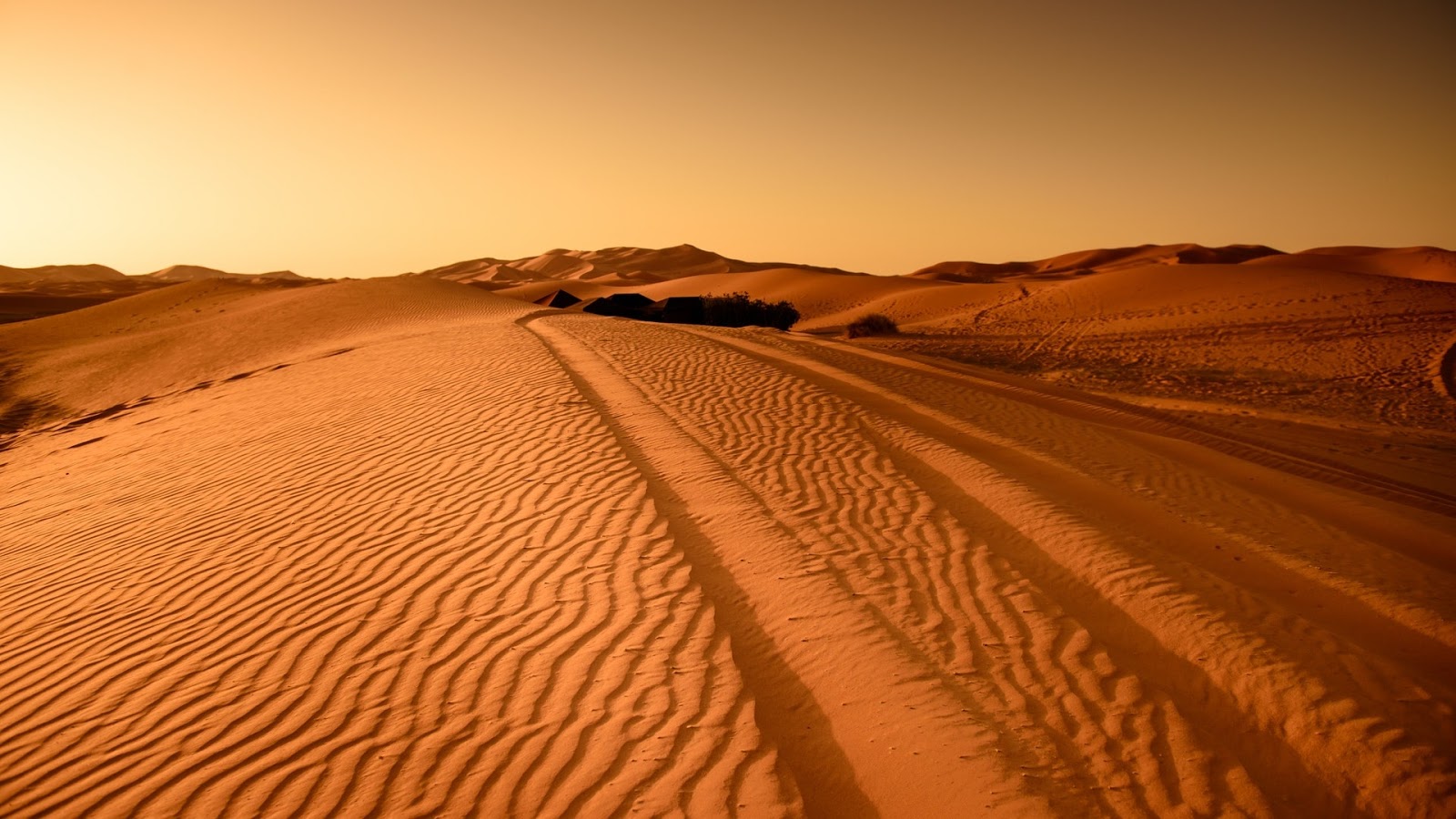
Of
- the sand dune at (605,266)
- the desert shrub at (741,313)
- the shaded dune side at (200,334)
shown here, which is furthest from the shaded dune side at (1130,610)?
the sand dune at (605,266)

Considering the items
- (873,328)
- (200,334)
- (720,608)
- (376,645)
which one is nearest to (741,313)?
(873,328)

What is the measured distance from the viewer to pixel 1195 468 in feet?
25.1

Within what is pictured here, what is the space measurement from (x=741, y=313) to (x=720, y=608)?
2525cm

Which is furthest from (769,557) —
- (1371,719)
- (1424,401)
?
(1424,401)

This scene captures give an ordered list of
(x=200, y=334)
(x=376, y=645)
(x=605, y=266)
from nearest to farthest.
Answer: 1. (x=376, y=645)
2. (x=200, y=334)
3. (x=605, y=266)

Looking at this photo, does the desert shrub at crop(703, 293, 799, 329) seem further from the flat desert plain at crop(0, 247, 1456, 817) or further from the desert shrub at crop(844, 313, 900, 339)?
the flat desert plain at crop(0, 247, 1456, 817)

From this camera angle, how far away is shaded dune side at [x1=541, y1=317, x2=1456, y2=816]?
290 cm

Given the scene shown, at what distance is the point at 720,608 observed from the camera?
4.21 m

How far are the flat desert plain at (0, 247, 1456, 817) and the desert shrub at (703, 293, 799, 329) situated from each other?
57.5 feet

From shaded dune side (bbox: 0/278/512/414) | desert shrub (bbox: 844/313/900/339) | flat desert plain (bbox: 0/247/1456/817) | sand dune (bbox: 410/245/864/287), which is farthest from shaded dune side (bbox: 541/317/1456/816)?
sand dune (bbox: 410/245/864/287)

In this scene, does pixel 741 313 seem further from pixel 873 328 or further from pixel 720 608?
pixel 720 608

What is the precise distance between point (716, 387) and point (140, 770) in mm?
7986

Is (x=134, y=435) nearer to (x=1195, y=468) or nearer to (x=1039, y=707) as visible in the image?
(x=1039, y=707)

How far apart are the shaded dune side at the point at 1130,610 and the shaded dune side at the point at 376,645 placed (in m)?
0.69
